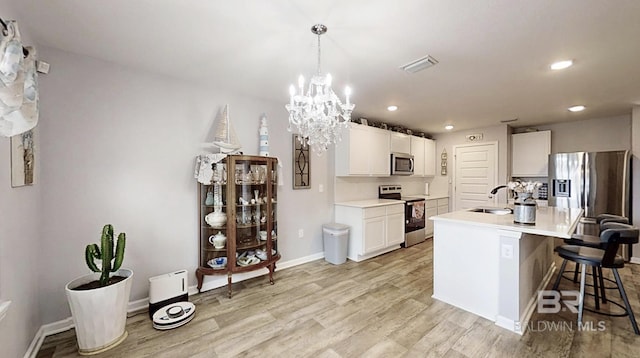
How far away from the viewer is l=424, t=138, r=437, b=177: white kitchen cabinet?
18.7 feet

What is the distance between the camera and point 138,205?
253cm

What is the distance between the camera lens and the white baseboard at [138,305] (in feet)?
6.35

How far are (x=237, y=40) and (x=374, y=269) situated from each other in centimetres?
314

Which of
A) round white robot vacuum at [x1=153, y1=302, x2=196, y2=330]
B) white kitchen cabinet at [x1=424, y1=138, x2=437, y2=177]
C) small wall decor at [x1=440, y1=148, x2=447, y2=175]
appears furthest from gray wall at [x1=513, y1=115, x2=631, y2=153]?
round white robot vacuum at [x1=153, y1=302, x2=196, y2=330]

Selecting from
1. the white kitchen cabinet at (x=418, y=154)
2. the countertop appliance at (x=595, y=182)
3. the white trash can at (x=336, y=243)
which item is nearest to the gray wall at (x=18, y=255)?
the white trash can at (x=336, y=243)

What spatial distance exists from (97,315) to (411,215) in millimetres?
4348

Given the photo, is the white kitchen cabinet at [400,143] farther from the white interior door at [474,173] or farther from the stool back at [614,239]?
the stool back at [614,239]

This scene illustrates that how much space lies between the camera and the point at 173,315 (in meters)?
2.30

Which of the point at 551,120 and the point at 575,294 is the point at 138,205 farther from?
the point at 551,120

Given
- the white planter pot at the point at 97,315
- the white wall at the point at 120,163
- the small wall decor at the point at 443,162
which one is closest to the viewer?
the white planter pot at the point at 97,315

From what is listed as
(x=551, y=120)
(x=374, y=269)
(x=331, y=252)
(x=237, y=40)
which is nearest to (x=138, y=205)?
(x=237, y=40)

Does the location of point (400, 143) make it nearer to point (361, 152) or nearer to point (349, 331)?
point (361, 152)

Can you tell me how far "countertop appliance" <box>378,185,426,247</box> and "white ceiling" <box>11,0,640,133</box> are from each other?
2.17 metres

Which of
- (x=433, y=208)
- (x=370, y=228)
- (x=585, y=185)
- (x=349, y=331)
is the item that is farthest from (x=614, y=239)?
(x=433, y=208)
